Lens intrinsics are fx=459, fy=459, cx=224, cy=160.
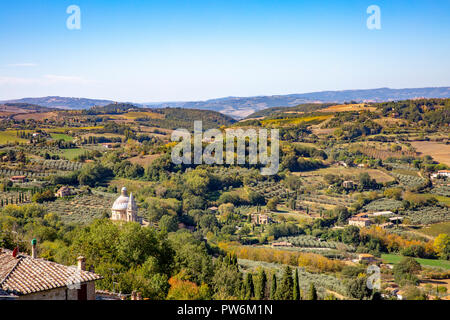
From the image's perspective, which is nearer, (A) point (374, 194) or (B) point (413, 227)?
(B) point (413, 227)

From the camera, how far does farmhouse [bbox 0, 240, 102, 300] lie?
9039 mm

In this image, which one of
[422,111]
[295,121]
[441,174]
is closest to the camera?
[441,174]

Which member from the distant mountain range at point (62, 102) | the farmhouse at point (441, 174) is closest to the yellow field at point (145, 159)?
the farmhouse at point (441, 174)

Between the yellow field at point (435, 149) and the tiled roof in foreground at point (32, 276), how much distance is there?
2195 inches

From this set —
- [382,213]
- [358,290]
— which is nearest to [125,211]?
[358,290]

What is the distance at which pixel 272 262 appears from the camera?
3016cm

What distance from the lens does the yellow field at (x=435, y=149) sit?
58719mm

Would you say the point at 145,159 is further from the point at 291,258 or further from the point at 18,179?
the point at 291,258

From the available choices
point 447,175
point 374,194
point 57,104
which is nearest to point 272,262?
point 374,194

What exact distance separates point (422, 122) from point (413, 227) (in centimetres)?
3993

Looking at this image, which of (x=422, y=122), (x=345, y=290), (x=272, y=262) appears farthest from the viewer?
(x=422, y=122)

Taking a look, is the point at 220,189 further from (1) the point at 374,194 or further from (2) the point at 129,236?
(2) the point at 129,236

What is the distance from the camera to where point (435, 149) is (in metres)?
62.2

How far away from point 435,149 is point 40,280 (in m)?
62.0
